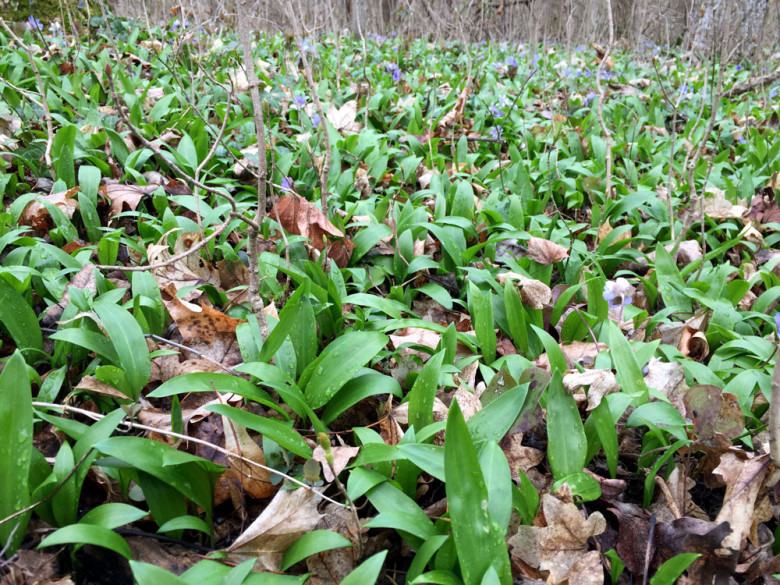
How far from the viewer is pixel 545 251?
2258mm

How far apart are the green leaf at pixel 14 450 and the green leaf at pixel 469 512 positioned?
2.74ft

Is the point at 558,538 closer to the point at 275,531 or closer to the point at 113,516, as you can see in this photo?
the point at 275,531

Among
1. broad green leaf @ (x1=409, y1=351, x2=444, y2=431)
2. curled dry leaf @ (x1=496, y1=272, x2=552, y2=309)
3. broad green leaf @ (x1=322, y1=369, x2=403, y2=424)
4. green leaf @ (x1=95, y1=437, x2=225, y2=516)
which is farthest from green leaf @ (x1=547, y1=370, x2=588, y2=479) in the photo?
green leaf @ (x1=95, y1=437, x2=225, y2=516)

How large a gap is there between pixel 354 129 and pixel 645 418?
122 inches

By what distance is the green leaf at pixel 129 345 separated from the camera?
4.80 feet

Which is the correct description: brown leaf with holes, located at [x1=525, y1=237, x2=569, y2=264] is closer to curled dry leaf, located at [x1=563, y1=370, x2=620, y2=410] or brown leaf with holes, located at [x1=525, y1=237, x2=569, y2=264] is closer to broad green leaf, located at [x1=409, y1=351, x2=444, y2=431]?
curled dry leaf, located at [x1=563, y1=370, x2=620, y2=410]

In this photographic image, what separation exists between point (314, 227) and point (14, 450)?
54.3 inches

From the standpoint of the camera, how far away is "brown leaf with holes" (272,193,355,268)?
2.25m

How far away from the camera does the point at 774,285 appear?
2.15 m

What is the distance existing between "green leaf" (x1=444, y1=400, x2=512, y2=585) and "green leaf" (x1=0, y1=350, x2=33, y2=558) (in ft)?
2.74

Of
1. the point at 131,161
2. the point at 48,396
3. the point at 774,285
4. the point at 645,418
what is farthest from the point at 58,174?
the point at 774,285

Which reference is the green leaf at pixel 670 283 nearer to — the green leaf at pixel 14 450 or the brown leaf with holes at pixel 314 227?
the brown leaf with holes at pixel 314 227

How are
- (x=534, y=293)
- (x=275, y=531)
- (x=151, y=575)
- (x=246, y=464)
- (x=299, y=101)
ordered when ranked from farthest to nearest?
1. (x=299, y=101)
2. (x=534, y=293)
3. (x=246, y=464)
4. (x=275, y=531)
5. (x=151, y=575)

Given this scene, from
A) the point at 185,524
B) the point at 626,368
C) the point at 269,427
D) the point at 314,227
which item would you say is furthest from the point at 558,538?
the point at 314,227
